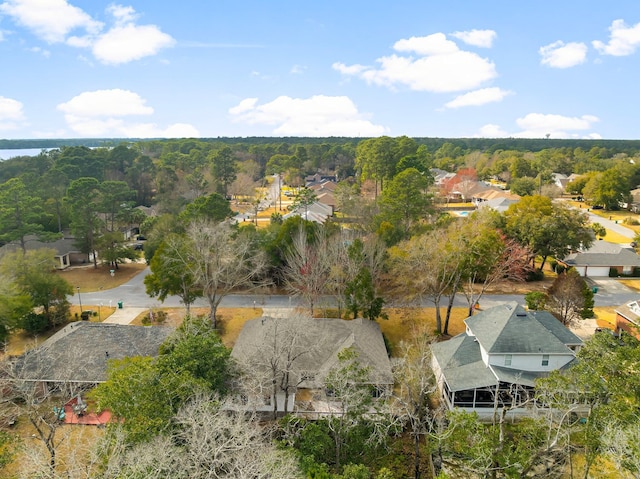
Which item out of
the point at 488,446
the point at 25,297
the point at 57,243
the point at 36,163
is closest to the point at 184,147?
the point at 36,163

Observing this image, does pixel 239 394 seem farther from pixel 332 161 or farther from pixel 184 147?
pixel 184 147

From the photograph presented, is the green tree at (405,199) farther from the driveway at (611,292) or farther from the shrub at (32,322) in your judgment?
the shrub at (32,322)

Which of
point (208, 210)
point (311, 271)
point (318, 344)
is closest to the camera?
point (318, 344)

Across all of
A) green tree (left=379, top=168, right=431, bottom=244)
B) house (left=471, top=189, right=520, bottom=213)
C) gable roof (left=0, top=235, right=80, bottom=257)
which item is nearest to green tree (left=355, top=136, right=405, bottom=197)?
house (left=471, top=189, right=520, bottom=213)

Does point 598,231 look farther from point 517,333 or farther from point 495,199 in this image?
point 517,333

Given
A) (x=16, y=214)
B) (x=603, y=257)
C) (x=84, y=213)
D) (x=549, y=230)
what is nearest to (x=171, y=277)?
(x=84, y=213)
